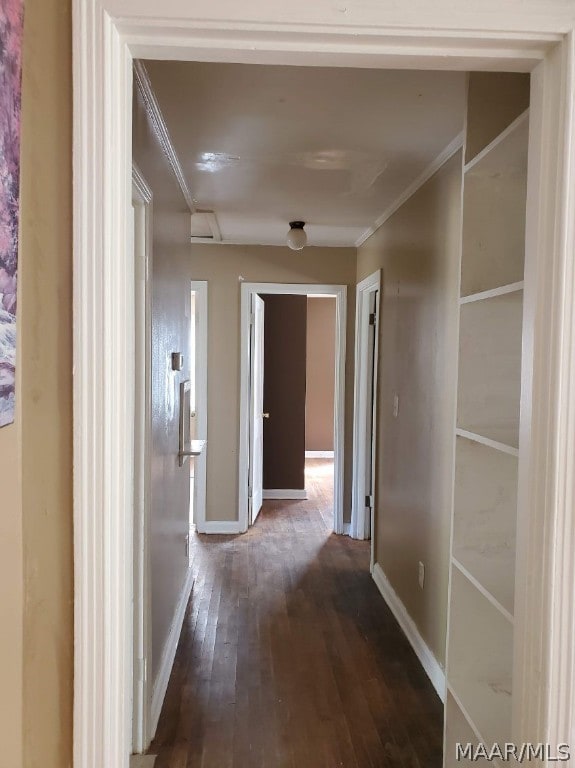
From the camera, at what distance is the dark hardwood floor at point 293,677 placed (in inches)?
86.4

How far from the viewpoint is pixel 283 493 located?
241 inches

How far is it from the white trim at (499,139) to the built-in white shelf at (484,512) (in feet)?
2.56

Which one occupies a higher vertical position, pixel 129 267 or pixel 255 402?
pixel 129 267

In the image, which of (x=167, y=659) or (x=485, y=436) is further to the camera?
(x=167, y=659)

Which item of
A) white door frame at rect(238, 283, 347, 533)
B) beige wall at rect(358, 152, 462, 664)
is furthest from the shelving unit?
white door frame at rect(238, 283, 347, 533)

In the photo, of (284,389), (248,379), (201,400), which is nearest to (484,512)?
(248,379)

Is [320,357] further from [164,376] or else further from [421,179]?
[164,376]

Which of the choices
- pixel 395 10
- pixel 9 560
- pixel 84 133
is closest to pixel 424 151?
pixel 395 10

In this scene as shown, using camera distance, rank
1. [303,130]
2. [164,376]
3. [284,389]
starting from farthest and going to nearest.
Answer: [284,389], [164,376], [303,130]

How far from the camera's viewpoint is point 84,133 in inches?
37.7

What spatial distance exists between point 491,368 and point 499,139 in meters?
0.60

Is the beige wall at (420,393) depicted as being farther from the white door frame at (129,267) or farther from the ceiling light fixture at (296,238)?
the white door frame at (129,267)

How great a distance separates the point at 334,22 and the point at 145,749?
2402 millimetres

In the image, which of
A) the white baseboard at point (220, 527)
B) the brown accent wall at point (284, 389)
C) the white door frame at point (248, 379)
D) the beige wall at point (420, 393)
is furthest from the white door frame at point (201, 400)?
the beige wall at point (420, 393)
